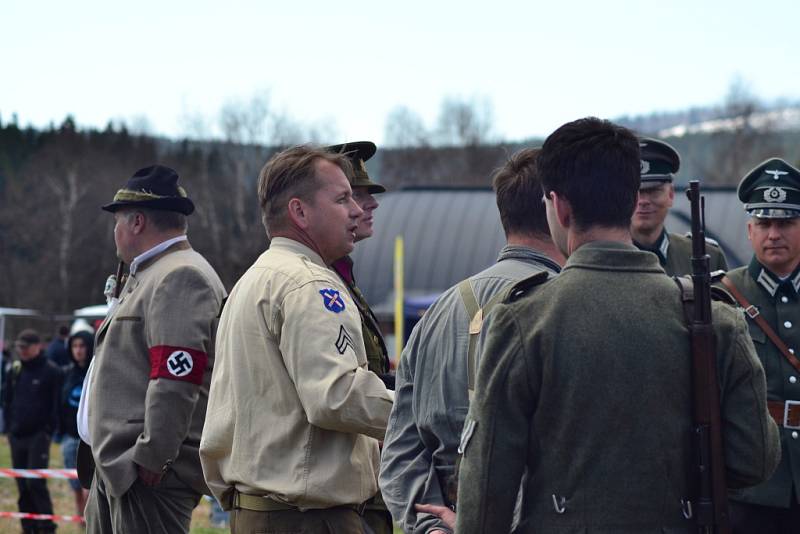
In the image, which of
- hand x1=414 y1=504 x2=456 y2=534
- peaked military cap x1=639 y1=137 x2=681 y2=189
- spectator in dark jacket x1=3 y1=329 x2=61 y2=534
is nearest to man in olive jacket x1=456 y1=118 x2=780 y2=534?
hand x1=414 y1=504 x2=456 y2=534

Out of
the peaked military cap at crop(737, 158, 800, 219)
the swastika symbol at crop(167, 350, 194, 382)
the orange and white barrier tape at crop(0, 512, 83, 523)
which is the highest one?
the peaked military cap at crop(737, 158, 800, 219)

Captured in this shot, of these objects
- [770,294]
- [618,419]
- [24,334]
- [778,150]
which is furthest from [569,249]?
[778,150]

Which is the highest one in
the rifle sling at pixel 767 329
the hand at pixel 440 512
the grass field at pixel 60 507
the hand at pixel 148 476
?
the rifle sling at pixel 767 329

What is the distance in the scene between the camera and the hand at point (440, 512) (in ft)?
10.9

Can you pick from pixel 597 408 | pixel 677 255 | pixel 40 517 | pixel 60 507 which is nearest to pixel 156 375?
pixel 677 255

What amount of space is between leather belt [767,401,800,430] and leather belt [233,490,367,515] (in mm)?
1878

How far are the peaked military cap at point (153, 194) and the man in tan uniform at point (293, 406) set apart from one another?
1453 millimetres

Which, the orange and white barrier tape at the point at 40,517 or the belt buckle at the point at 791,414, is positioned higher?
the belt buckle at the point at 791,414

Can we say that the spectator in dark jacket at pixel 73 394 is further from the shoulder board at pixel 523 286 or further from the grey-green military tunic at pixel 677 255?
the shoulder board at pixel 523 286

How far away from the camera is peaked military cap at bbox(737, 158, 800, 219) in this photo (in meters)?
5.00

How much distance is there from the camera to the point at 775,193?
504 cm

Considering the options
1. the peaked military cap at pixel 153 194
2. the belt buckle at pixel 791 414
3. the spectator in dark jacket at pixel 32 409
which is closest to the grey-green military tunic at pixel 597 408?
the belt buckle at pixel 791 414

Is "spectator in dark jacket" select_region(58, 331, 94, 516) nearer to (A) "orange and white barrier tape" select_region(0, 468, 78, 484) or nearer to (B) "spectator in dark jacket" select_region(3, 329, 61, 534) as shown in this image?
(B) "spectator in dark jacket" select_region(3, 329, 61, 534)

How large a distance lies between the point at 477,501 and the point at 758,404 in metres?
0.75
